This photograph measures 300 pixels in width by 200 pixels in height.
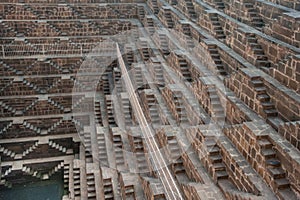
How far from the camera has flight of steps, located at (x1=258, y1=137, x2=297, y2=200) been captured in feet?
20.4

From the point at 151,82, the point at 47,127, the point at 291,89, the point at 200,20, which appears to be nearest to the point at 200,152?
the point at 291,89

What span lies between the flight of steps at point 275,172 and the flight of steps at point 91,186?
551 cm

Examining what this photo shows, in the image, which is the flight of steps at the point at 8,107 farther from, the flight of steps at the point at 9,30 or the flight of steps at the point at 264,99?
the flight of steps at the point at 264,99

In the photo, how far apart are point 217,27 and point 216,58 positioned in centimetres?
151

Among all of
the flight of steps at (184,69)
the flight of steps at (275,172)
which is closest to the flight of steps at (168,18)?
the flight of steps at (184,69)

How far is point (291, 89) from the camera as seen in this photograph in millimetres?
7523

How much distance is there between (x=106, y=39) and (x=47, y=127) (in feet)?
15.8

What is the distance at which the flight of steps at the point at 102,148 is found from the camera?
11.2 meters

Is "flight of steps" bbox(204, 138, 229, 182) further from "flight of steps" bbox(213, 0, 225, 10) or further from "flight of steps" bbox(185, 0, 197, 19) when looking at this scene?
"flight of steps" bbox(185, 0, 197, 19)

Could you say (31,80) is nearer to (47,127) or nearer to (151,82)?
(47,127)

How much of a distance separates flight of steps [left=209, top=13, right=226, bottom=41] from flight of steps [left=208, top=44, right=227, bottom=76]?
707 millimetres

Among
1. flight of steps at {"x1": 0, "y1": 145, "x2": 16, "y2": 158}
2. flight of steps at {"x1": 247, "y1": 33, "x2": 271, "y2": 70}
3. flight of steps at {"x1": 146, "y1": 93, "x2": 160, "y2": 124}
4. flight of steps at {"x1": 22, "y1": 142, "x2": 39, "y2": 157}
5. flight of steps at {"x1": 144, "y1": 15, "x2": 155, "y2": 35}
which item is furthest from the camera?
flight of steps at {"x1": 144, "y1": 15, "x2": 155, "y2": 35}

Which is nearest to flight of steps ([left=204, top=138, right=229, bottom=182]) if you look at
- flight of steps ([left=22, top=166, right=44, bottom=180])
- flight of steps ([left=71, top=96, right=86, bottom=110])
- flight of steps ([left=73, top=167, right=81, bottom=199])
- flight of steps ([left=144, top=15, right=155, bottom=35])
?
flight of steps ([left=73, top=167, right=81, bottom=199])

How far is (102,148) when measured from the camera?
11.6m
